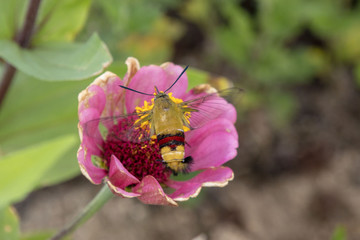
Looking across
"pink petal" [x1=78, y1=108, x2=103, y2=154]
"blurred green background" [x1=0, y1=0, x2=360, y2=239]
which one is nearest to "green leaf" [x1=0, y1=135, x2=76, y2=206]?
"pink petal" [x1=78, y1=108, x2=103, y2=154]

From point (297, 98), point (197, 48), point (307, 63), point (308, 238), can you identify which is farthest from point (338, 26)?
point (308, 238)

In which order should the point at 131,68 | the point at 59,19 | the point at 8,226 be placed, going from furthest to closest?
1. the point at 59,19
2. the point at 8,226
3. the point at 131,68

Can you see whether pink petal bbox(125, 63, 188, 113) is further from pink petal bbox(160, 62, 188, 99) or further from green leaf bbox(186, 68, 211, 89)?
green leaf bbox(186, 68, 211, 89)

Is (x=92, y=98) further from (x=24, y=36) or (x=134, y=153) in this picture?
(x=24, y=36)

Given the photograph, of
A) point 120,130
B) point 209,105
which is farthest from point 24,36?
point 209,105

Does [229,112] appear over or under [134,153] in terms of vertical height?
over

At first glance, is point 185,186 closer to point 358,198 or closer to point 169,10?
point 358,198

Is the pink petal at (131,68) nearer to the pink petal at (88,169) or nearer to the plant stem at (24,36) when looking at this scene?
the pink petal at (88,169)

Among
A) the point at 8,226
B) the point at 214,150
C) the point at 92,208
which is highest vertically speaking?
the point at 214,150
